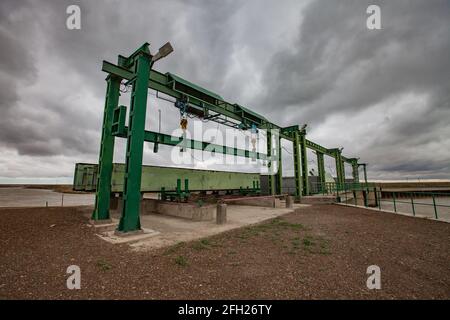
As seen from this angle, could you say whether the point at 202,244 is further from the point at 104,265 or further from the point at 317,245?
the point at 317,245

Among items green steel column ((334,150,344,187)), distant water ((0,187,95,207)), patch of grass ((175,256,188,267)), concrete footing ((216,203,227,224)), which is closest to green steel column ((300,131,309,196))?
concrete footing ((216,203,227,224))

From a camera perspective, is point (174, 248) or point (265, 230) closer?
Result: point (174, 248)

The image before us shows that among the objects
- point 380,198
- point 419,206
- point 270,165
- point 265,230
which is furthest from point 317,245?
point 419,206

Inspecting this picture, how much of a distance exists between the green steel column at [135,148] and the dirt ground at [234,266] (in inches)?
41.8

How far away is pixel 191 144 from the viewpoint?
1041 cm

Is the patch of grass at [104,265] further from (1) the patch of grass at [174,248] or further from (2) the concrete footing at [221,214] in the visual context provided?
(2) the concrete footing at [221,214]

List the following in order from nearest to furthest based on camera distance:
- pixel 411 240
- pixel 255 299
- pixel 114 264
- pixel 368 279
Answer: pixel 255 299, pixel 368 279, pixel 114 264, pixel 411 240

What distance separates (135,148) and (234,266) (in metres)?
4.80

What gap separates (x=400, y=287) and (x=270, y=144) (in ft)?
46.2

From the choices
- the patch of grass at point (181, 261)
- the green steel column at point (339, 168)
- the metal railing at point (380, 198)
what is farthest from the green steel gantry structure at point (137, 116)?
the green steel column at point (339, 168)

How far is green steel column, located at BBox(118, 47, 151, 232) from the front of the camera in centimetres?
610

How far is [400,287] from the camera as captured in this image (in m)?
2.92
